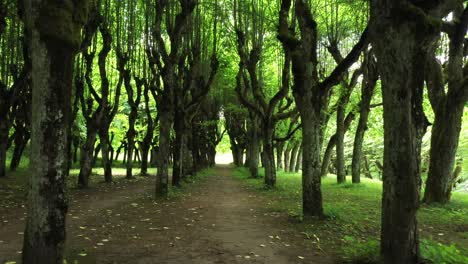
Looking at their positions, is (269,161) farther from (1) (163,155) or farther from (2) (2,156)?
(2) (2,156)

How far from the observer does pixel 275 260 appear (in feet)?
21.7

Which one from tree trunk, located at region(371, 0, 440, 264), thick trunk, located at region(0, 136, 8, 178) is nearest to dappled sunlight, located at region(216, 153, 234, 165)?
thick trunk, located at region(0, 136, 8, 178)

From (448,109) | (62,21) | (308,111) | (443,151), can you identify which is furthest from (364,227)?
(62,21)

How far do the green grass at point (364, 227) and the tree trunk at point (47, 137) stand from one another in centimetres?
476

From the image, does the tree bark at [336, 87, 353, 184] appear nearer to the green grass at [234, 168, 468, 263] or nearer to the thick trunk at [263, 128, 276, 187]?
the thick trunk at [263, 128, 276, 187]

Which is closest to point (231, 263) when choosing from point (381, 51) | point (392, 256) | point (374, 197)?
point (392, 256)

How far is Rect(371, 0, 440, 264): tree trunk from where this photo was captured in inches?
215

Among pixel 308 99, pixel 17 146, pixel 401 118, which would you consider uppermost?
pixel 308 99

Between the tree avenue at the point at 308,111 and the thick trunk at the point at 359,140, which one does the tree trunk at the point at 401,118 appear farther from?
the thick trunk at the point at 359,140

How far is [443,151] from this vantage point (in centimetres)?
1266

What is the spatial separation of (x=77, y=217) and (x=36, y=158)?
6089 millimetres

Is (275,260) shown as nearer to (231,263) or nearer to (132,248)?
(231,263)

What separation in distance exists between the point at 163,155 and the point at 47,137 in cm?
928

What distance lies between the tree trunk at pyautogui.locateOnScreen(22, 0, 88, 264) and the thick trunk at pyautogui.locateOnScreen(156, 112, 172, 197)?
907cm
